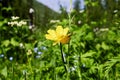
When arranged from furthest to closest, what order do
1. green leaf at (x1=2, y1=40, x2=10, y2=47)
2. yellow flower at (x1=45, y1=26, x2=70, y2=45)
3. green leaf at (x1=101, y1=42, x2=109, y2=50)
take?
green leaf at (x1=2, y1=40, x2=10, y2=47) < green leaf at (x1=101, y1=42, x2=109, y2=50) < yellow flower at (x1=45, y1=26, x2=70, y2=45)

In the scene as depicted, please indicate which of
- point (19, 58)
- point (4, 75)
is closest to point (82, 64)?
point (4, 75)

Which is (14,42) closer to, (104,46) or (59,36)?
(104,46)

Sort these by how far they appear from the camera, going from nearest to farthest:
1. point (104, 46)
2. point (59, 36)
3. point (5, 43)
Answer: point (59, 36) → point (104, 46) → point (5, 43)

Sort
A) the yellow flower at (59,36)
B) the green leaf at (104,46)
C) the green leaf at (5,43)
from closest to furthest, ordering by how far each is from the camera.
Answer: the yellow flower at (59,36)
the green leaf at (104,46)
the green leaf at (5,43)

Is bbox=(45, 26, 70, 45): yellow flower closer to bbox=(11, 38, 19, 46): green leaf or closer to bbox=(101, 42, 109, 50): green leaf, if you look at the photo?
bbox=(101, 42, 109, 50): green leaf

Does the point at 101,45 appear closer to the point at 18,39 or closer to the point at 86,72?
the point at 18,39

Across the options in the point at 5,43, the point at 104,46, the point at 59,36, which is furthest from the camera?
the point at 5,43

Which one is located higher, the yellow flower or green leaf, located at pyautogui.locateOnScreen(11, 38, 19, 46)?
the yellow flower

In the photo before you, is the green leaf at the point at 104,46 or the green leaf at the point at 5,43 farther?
the green leaf at the point at 5,43

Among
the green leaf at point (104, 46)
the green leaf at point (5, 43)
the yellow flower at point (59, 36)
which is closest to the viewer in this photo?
the yellow flower at point (59, 36)

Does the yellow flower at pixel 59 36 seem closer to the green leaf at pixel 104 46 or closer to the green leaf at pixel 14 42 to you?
the green leaf at pixel 104 46

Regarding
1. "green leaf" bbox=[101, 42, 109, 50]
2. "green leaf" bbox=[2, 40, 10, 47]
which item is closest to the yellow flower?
"green leaf" bbox=[101, 42, 109, 50]

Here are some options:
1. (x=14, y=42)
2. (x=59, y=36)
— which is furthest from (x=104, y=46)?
(x=59, y=36)

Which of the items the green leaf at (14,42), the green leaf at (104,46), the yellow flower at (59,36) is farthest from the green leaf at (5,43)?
the yellow flower at (59,36)
